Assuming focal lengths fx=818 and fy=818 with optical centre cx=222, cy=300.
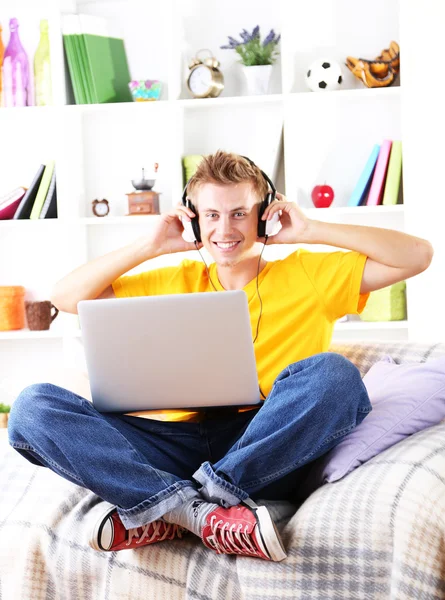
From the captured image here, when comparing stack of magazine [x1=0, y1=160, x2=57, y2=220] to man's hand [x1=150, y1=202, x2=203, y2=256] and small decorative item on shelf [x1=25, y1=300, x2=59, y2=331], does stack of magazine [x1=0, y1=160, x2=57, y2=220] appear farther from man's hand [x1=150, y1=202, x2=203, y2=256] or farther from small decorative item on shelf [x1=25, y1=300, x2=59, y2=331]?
man's hand [x1=150, y1=202, x2=203, y2=256]

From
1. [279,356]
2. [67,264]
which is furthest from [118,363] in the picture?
[67,264]

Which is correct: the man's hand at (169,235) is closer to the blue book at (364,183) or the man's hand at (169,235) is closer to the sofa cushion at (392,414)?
the sofa cushion at (392,414)

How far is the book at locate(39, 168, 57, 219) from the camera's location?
131 inches

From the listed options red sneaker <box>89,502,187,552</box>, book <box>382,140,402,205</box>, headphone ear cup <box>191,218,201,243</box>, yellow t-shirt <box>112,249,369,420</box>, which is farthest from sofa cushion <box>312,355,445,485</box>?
book <box>382,140,402,205</box>

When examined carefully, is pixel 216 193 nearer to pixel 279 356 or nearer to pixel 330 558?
pixel 279 356

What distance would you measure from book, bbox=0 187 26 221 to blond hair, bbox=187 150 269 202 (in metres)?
1.50

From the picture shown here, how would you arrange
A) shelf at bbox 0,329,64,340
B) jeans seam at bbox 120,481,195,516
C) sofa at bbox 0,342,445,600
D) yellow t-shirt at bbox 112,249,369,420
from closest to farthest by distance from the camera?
sofa at bbox 0,342,445,600 → jeans seam at bbox 120,481,195,516 → yellow t-shirt at bbox 112,249,369,420 → shelf at bbox 0,329,64,340

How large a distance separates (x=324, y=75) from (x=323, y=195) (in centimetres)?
46

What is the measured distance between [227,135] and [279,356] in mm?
1688

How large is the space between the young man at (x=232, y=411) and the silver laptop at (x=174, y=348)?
81 millimetres

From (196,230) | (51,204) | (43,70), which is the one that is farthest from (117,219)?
(196,230)

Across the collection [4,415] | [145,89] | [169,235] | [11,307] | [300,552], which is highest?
[145,89]

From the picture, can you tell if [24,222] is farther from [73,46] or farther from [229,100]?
[229,100]

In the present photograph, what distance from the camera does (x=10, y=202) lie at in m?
3.34
